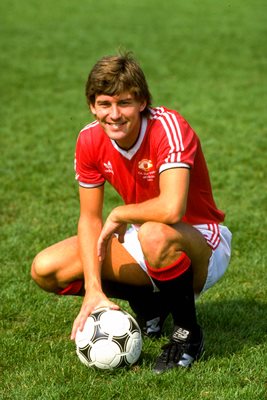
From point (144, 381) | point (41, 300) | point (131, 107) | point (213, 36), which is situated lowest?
point (213, 36)

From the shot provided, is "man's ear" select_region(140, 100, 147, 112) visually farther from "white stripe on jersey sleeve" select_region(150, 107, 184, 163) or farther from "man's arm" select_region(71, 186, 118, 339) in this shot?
"man's arm" select_region(71, 186, 118, 339)

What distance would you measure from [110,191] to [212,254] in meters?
3.62

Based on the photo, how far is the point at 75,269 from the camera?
480cm

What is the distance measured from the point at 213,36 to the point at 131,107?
48.3 feet

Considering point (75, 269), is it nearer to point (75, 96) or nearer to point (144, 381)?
point (144, 381)

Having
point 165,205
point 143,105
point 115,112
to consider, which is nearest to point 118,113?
point 115,112

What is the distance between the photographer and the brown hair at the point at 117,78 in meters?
4.41

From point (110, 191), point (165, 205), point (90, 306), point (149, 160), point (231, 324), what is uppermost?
point (149, 160)

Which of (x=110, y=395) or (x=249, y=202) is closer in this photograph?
(x=110, y=395)

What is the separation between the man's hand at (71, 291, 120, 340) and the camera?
4504 millimetres

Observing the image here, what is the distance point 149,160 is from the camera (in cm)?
463

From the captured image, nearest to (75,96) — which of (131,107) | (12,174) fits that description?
(12,174)

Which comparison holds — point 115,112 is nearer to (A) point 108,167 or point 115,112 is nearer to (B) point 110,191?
(A) point 108,167

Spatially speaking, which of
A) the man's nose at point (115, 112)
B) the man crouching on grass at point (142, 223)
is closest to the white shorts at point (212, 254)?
the man crouching on grass at point (142, 223)
